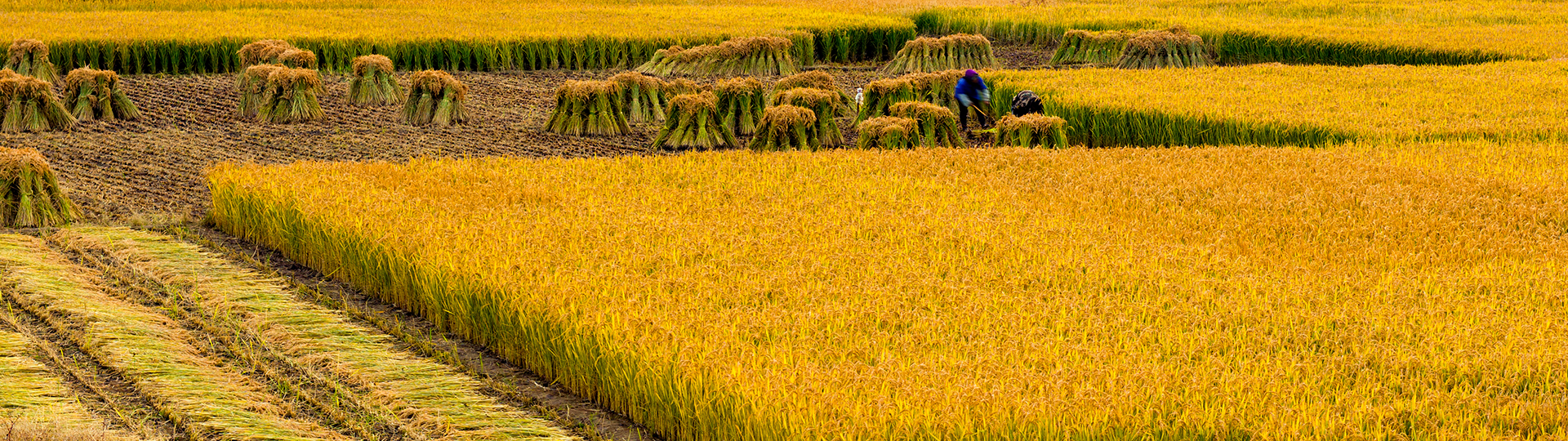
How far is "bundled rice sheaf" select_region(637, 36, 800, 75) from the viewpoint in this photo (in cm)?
1975

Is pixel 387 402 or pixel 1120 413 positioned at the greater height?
pixel 1120 413

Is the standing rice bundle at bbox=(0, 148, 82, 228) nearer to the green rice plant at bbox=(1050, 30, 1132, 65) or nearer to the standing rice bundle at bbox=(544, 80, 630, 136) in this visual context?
the standing rice bundle at bbox=(544, 80, 630, 136)

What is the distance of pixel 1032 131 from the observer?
1235 cm

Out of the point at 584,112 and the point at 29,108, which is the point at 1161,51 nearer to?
the point at 584,112

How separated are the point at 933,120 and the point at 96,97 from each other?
8144 millimetres

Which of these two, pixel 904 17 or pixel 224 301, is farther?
pixel 904 17

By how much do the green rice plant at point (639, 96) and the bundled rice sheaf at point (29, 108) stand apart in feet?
17.2

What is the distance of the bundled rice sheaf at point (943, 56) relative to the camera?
21.1 metres

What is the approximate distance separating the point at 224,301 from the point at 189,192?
3717 millimetres

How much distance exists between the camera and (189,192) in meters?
10.4

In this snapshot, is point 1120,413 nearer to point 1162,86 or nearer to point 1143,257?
point 1143,257

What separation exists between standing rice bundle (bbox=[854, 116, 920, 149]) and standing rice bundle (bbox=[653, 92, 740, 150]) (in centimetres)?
148

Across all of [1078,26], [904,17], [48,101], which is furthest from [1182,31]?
[48,101]

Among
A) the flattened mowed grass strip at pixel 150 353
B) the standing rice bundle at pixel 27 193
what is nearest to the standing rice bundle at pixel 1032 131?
the standing rice bundle at pixel 27 193
